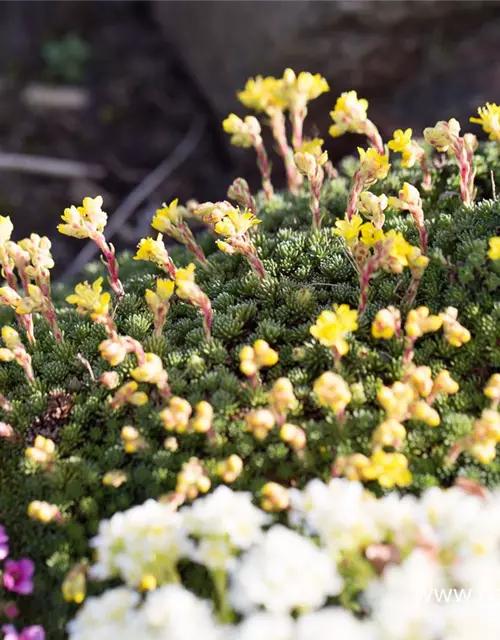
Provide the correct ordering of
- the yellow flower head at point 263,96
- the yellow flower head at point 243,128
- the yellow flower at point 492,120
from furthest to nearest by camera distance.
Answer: the yellow flower head at point 263,96
the yellow flower head at point 243,128
the yellow flower at point 492,120

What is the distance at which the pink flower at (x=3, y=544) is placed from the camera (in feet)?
6.51

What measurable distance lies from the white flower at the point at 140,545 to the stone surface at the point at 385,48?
351 cm

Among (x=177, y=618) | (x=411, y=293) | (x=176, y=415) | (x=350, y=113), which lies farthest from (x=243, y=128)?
(x=177, y=618)

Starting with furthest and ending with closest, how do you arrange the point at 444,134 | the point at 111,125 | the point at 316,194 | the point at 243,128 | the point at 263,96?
the point at 111,125
the point at 263,96
the point at 243,128
the point at 316,194
the point at 444,134

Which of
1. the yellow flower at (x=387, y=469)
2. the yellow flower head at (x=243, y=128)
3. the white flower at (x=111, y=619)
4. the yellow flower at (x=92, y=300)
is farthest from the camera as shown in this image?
the yellow flower head at (x=243, y=128)

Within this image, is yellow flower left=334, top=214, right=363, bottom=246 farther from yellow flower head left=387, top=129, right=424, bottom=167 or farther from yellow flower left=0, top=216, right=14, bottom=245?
yellow flower left=0, top=216, right=14, bottom=245

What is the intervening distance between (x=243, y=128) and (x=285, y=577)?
1.87 meters

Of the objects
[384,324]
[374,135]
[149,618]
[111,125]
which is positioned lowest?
[111,125]

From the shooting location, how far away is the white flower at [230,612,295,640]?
1587 mm

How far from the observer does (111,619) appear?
67.2 inches

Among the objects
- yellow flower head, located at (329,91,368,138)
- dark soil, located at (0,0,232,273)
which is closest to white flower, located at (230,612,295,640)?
yellow flower head, located at (329,91,368,138)

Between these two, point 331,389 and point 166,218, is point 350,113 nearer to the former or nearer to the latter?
point 166,218

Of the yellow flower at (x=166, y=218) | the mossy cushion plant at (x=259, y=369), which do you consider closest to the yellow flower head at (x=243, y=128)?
the mossy cushion plant at (x=259, y=369)

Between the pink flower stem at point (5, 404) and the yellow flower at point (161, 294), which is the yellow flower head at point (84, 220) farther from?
the pink flower stem at point (5, 404)
